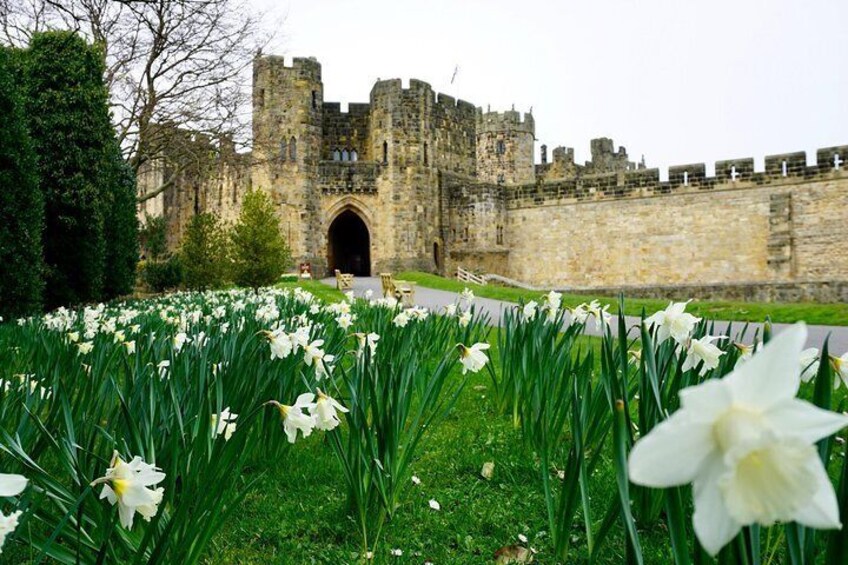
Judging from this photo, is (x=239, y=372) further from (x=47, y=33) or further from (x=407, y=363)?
(x=47, y=33)

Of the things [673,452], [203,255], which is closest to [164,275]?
[203,255]

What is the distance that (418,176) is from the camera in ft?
87.7

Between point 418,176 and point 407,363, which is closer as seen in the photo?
point 407,363

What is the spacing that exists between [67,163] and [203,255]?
5.01 m

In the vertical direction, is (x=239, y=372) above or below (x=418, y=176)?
below

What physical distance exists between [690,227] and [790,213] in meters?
3.31

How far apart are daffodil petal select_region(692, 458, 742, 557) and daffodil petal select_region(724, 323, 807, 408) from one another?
0.07 m

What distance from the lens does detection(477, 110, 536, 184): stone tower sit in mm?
37469

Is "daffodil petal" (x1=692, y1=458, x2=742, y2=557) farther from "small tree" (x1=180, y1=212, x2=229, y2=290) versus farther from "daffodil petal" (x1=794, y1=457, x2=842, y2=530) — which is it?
"small tree" (x1=180, y1=212, x2=229, y2=290)

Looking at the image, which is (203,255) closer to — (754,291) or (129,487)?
(129,487)

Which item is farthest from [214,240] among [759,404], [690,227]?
[690,227]

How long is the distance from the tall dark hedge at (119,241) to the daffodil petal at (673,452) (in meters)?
13.1

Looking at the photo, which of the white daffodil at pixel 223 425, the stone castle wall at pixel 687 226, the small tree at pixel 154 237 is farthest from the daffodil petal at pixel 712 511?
the small tree at pixel 154 237

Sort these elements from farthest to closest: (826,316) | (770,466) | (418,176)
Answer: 1. (418,176)
2. (826,316)
3. (770,466)
